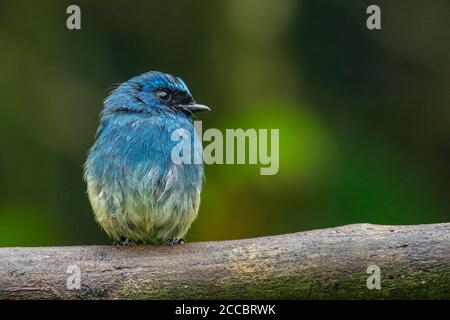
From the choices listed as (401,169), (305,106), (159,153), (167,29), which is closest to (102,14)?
(167,29)

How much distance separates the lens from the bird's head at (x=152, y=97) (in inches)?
243

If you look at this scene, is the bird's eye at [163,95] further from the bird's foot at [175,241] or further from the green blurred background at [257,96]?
the green blurred background at [257,96]

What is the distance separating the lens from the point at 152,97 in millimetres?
6215

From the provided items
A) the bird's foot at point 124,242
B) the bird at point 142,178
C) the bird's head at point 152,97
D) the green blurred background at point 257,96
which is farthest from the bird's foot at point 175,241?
the green blurred background at point 257,96

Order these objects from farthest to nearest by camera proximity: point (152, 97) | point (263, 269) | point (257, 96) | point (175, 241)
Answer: point (257, 96), point (152, 97), point (175, 241), point (263, 269)

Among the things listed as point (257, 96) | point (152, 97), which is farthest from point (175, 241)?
point (257, 96)

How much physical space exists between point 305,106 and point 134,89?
9.43 feet

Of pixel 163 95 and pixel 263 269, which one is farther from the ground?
pixel 163 95

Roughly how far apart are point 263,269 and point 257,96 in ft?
12.6

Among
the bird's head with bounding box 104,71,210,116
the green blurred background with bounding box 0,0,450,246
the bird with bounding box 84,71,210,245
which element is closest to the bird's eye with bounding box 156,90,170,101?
the bird's head with bounding box 104,71,210,116

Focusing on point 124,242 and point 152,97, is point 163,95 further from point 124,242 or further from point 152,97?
point 124,242

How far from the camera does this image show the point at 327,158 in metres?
8.43

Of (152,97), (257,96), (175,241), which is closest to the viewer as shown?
(175,241)

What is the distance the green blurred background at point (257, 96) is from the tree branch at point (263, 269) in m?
2.99
